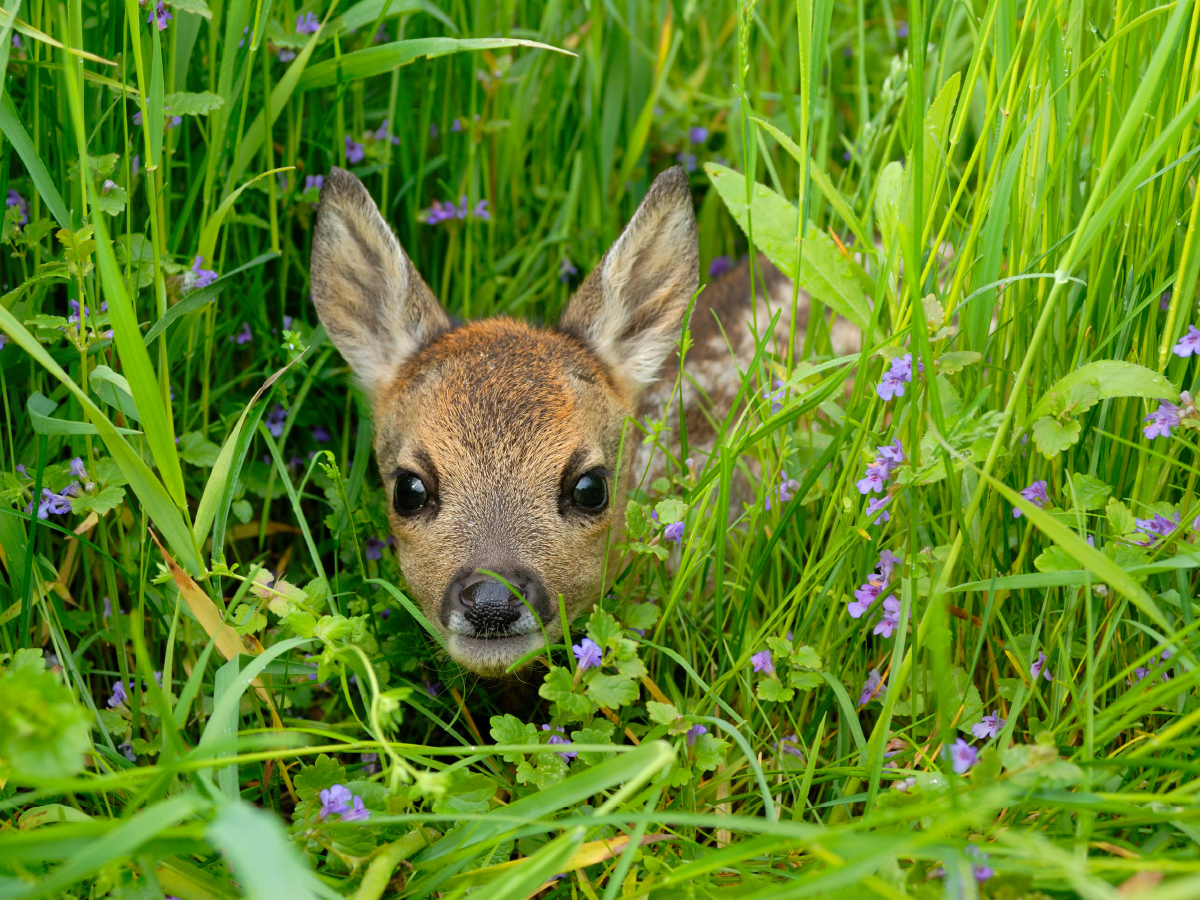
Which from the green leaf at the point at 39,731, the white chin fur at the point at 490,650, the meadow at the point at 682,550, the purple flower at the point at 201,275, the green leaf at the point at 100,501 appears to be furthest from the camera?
the purple flower at the point at 201,275

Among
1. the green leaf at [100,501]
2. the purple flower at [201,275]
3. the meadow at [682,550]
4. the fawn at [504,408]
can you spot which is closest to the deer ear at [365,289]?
the fawn at [504,408]

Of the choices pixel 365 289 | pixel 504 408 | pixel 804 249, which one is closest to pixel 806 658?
pixel 804 249

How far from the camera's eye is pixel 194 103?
305 centimetres

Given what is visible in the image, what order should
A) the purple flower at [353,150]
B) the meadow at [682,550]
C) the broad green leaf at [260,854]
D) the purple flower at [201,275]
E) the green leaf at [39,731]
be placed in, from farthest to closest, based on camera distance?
the purple flower at [353,150] < the purple flower at [201,275] < the meadow at [682,550] < the green leaf at [39,731] < the broad green leaf at [260,854]

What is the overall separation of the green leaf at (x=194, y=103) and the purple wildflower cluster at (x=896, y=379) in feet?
6.47

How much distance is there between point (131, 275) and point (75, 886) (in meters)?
1.63

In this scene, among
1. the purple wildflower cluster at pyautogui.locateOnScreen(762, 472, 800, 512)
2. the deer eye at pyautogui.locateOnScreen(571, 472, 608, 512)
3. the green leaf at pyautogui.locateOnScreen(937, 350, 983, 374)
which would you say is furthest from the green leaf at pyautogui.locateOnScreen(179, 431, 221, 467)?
the green leaf at pyautogui.locateOnScreen(937, 350, 983, 374)

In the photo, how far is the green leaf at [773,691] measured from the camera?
2.70 metres

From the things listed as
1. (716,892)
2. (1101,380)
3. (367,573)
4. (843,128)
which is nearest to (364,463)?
(367,573)

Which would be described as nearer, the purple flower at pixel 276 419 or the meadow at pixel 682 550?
the meadow at pixel 682 550

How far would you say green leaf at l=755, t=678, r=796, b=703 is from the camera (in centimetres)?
270

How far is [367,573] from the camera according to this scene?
3.73 meters

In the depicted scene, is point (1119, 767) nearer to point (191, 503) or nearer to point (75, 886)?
point (75, 886)

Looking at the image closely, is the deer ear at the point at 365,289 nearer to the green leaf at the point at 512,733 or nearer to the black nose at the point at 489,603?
the black nose at the point at 489,603
